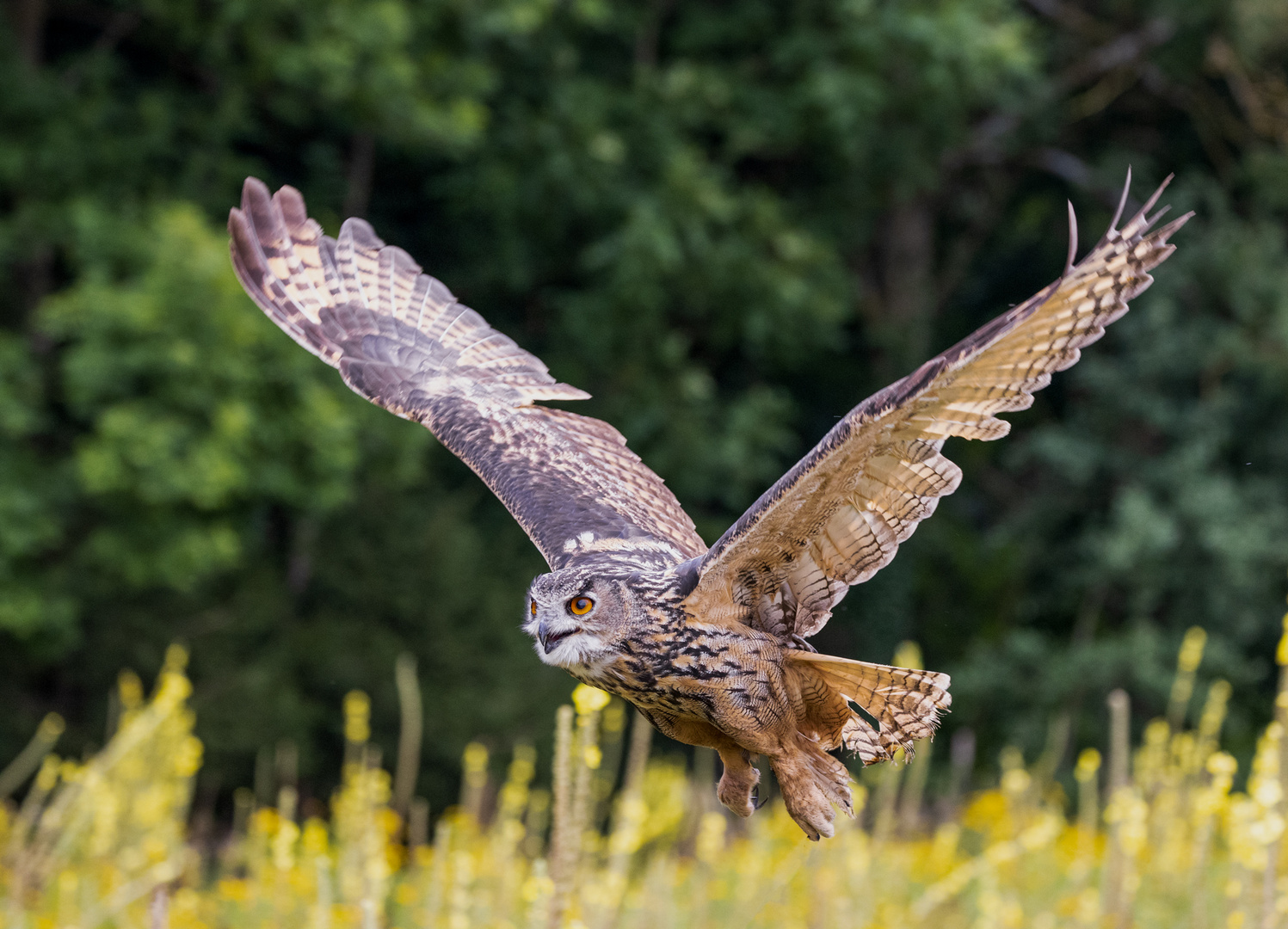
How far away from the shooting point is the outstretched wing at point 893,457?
7.55 ft

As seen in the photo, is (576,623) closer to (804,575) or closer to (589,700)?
(804,575)

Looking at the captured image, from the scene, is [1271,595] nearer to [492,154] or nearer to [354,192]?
[492,154]

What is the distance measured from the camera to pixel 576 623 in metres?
2.49

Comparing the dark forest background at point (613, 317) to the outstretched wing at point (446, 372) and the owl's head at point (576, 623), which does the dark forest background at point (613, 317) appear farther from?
the owl's head at point (576, 623)

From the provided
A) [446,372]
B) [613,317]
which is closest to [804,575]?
[446,372]

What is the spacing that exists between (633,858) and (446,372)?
12.6 feet

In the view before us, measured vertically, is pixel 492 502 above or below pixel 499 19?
below

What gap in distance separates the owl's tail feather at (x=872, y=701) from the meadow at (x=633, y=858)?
0.40 metres

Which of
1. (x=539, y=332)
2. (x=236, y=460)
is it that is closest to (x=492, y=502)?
(x=539, y=332)

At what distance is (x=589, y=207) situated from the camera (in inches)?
409

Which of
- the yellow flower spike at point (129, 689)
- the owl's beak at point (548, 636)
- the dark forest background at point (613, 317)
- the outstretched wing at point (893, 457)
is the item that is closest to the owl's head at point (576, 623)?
the owl's beak at point (548, 636)

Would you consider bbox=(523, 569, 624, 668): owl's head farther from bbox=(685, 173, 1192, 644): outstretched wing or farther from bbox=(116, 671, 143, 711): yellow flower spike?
bbox=(116, 671, 143, 711): yellow flower spike

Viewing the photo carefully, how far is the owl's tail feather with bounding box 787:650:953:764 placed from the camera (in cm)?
264

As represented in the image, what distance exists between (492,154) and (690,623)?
827 cm
